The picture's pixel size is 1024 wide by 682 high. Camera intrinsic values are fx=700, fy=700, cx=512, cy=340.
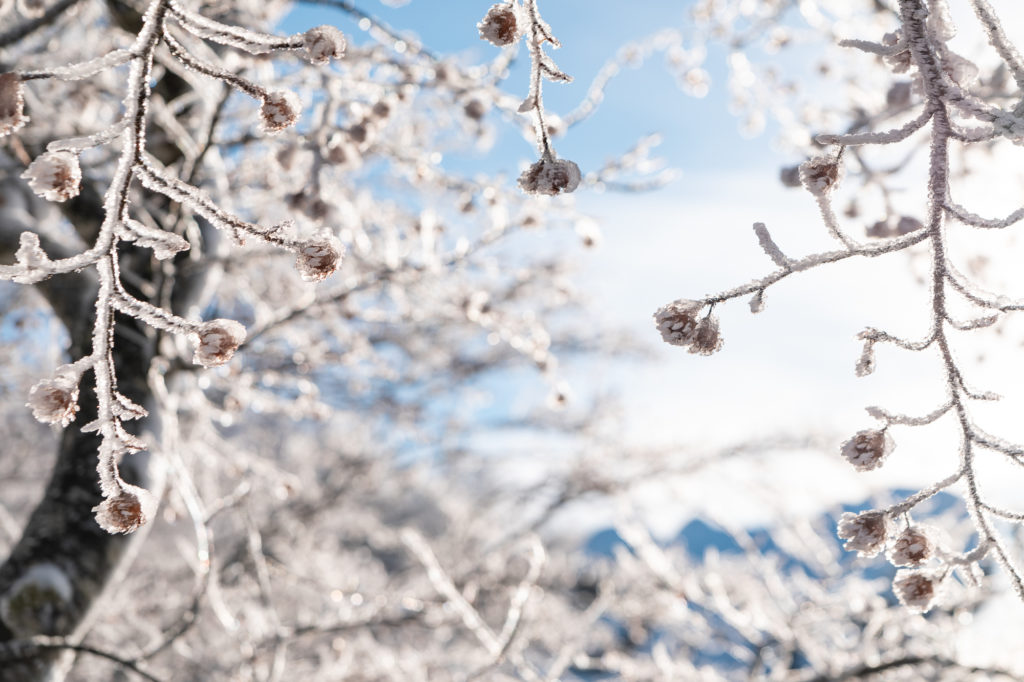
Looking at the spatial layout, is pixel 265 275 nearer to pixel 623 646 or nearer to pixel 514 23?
pixel 514 23

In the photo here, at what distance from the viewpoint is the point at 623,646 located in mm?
11328

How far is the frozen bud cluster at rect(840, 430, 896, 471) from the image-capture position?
86cm

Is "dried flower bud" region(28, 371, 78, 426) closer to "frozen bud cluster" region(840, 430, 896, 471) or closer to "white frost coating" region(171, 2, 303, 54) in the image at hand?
"white frost coating" region(171, 2, 303, 54)

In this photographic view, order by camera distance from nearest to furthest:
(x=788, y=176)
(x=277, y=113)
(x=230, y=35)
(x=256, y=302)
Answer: (x=230, y=35) → (x=277, y=113) → (x=788, y=176) → (x=256, y=302)

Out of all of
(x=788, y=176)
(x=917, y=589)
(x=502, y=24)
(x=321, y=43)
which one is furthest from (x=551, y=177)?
(x=788, y=176)

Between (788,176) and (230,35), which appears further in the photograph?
(788,176)

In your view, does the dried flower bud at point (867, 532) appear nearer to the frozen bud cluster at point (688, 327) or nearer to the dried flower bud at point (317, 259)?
the frozen bud cluster at point (688, 327)

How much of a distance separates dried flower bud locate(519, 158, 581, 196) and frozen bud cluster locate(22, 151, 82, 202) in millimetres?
473

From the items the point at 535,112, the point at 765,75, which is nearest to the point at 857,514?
the point at 535,112

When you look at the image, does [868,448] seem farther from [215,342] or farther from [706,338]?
[215,342]

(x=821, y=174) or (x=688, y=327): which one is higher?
(x=821, y=174)

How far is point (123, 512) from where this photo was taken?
2.40 feet

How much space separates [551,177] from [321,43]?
0.29 metres

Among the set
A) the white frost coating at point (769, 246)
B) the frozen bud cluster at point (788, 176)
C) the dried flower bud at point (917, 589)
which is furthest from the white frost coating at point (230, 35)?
the frozen bud cluster at point (788, 176)
